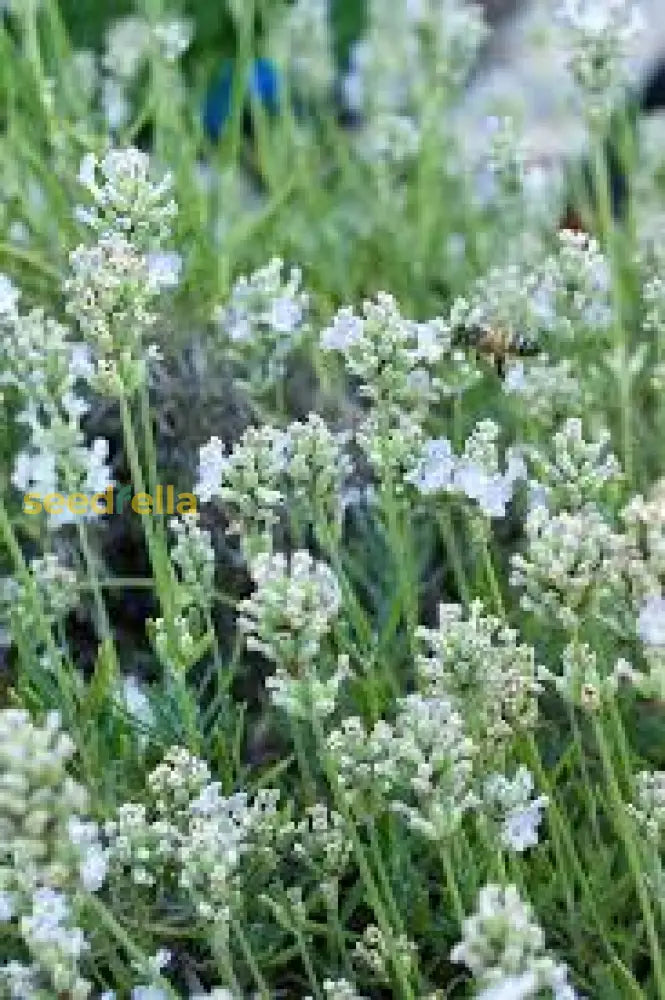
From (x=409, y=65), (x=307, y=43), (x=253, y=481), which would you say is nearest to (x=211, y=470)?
(x=253, y=481)

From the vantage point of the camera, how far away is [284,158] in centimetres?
264

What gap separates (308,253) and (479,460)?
1.18 meters

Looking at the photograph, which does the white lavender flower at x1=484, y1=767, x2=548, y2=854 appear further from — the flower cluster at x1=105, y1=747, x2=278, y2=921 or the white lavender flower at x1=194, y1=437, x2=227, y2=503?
the white lavender flower at x1=194, y1=437, x2=227, y2=503

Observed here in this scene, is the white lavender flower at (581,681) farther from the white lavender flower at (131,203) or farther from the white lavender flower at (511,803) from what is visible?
the white lavender flower at (131,203)

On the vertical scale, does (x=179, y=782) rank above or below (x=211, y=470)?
below

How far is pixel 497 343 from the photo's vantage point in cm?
167

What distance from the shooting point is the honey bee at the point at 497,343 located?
64.4 inches

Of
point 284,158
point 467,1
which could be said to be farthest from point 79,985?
point 467,1

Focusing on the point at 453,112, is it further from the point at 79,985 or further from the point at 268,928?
the point at 79,985

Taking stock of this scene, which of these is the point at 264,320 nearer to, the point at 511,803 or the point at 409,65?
the point at 511,803

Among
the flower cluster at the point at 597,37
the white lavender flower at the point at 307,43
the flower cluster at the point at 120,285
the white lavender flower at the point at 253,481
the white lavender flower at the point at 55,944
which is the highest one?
the white lavender flower at the point at 307,43

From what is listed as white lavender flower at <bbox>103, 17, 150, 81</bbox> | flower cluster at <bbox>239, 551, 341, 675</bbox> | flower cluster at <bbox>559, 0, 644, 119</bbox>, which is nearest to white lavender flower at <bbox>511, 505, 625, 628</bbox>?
flower cluster at <bbox>239, 551, 341, 675</bbox>

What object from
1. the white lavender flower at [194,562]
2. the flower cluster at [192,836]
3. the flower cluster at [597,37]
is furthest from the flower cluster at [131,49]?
the flower cluster at [192,836]

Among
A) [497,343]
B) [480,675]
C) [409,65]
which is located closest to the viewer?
[480,675]
